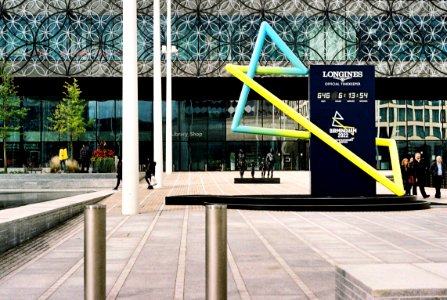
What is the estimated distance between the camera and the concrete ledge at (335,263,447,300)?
418 centimetres

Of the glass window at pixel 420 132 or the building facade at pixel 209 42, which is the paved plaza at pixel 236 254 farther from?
the glass window at pixel 420 132

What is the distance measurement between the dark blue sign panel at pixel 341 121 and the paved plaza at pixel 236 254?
2240mm

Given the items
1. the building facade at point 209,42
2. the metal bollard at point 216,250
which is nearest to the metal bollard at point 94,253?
the metal bollard at point 216,250

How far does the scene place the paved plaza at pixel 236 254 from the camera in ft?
22.1

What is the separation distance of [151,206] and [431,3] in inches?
1520

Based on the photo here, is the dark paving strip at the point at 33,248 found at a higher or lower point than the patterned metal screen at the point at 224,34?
lower

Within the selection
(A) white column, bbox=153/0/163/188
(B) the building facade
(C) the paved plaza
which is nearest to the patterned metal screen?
(B) the building facade

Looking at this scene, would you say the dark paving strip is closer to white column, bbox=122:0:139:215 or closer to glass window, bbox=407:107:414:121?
white column, bbox=122:0:139:215

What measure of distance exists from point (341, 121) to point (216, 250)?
538 inches

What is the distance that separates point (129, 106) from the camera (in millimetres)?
15391

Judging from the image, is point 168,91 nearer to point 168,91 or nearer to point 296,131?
point 168,91

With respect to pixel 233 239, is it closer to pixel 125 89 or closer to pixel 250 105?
pixel 125 89

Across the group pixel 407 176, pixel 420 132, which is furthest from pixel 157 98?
pixel 420 132

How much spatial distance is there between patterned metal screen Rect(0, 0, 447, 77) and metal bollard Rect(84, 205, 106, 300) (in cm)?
4361
